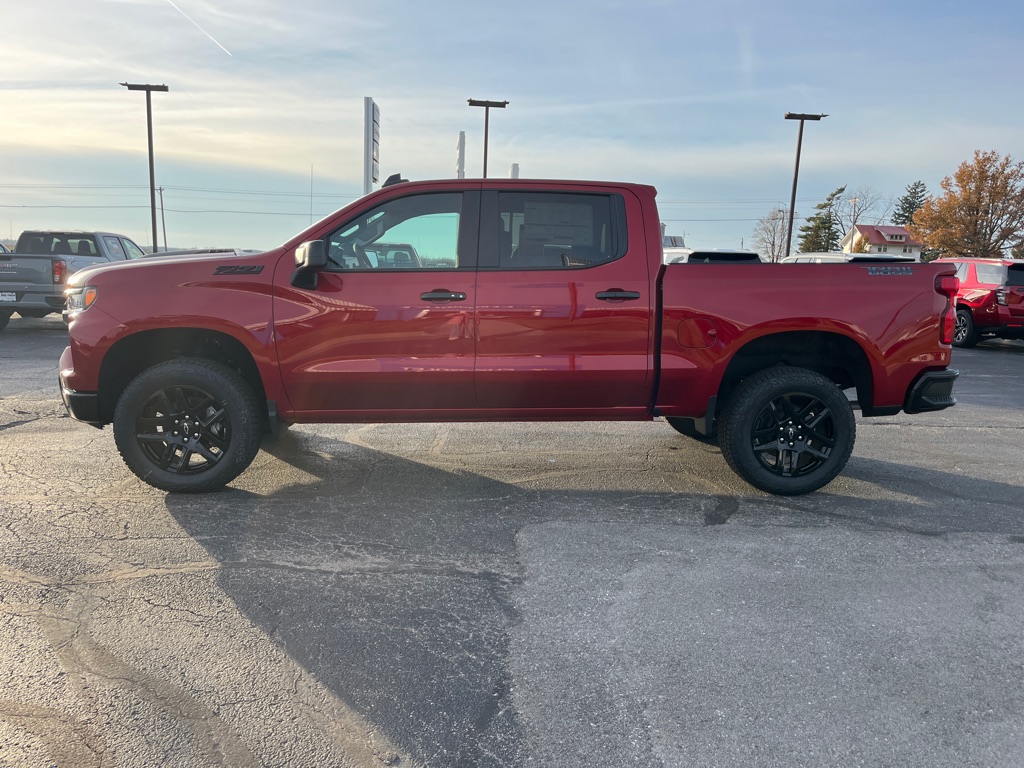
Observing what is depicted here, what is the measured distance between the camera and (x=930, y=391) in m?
4.61

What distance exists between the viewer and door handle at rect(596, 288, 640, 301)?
14.4ft

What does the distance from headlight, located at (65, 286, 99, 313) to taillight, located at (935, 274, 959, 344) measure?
17.0ft

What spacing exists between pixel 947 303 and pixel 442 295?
3210 mm

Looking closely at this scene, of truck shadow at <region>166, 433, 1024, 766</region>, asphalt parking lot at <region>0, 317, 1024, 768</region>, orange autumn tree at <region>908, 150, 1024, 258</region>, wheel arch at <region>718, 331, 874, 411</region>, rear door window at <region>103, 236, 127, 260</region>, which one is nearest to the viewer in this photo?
asphalt parking lot at <region>0, 317, 1024, 768</region>

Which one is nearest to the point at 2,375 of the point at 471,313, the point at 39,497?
the point at 39,497

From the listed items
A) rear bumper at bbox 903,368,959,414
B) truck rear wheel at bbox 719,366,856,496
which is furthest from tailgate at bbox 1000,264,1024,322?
truck rear wheel at bbox 719,366,856,496

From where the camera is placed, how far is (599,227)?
14.8ft

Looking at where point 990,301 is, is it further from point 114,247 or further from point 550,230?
point 114,247

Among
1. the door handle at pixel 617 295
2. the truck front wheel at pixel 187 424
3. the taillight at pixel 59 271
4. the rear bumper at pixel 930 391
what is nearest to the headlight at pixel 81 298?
the truck front wheel at pixel 187 424

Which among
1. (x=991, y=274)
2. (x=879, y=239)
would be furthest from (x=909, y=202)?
(x=991, y=274)

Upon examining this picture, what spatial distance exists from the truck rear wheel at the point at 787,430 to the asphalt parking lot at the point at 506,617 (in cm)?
20

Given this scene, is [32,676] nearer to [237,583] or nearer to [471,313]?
[237,583]

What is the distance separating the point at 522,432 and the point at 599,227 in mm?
2383

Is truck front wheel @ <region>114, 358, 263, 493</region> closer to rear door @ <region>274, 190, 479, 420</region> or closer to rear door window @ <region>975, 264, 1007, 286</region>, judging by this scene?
rear door @ <region>274, 190, 479, 420</region>
